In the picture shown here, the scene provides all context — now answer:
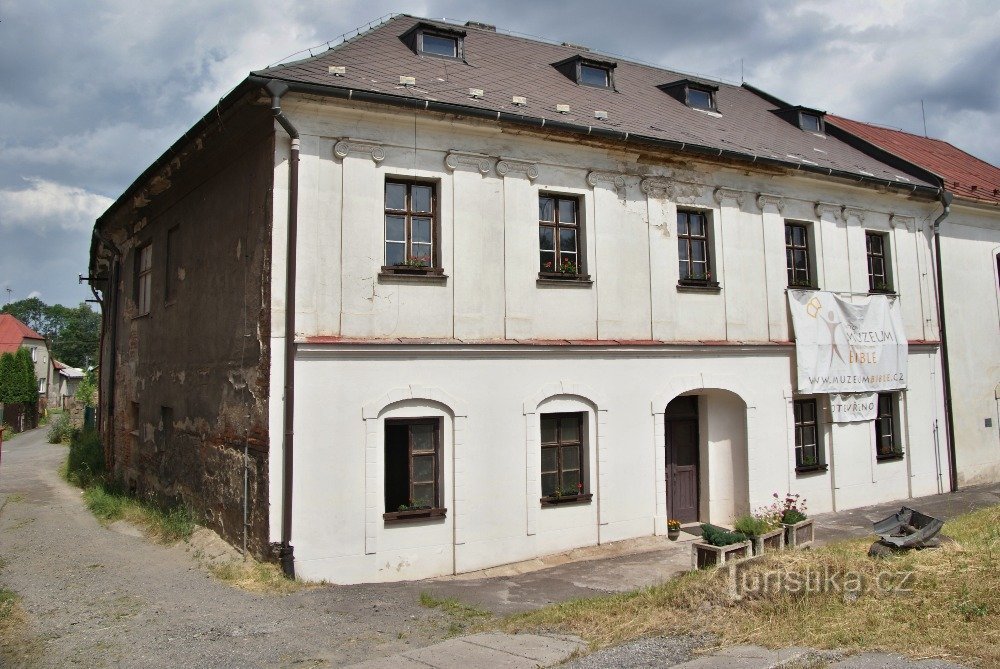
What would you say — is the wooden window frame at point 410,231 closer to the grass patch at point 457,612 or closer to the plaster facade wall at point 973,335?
the grass patch at point 457,612

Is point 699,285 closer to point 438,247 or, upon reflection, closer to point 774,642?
point 438,247

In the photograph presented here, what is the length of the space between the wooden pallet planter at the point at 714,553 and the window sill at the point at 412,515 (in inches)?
139

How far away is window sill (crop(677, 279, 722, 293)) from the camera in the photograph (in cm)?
1333

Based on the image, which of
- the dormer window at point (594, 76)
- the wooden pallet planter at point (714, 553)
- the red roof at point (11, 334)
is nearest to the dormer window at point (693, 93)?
the dormer window at point (594, 76)

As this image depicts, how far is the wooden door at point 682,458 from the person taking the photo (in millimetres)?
13484

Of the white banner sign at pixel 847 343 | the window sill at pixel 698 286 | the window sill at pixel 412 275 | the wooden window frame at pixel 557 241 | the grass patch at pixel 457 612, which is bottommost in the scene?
the grass patch at pixel 457 612

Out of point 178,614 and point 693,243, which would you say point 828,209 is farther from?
point 178,614

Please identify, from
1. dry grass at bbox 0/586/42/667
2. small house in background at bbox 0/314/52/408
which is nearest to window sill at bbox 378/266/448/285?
dry grass at bbox 0/586/42/667

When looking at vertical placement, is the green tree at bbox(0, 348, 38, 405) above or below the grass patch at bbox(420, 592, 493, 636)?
above

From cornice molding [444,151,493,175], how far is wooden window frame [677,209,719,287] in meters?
4.12

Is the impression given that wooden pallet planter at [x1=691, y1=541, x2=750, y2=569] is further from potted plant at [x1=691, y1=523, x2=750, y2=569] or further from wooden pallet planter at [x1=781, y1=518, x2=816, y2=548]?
wooden pallet planter at [x1=781, y1=518, x2=816, y2=548]

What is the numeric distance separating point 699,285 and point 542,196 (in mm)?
3564

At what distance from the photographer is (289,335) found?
32.8 ft

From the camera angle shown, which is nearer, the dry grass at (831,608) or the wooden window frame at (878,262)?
the dry grass at (831,608)
